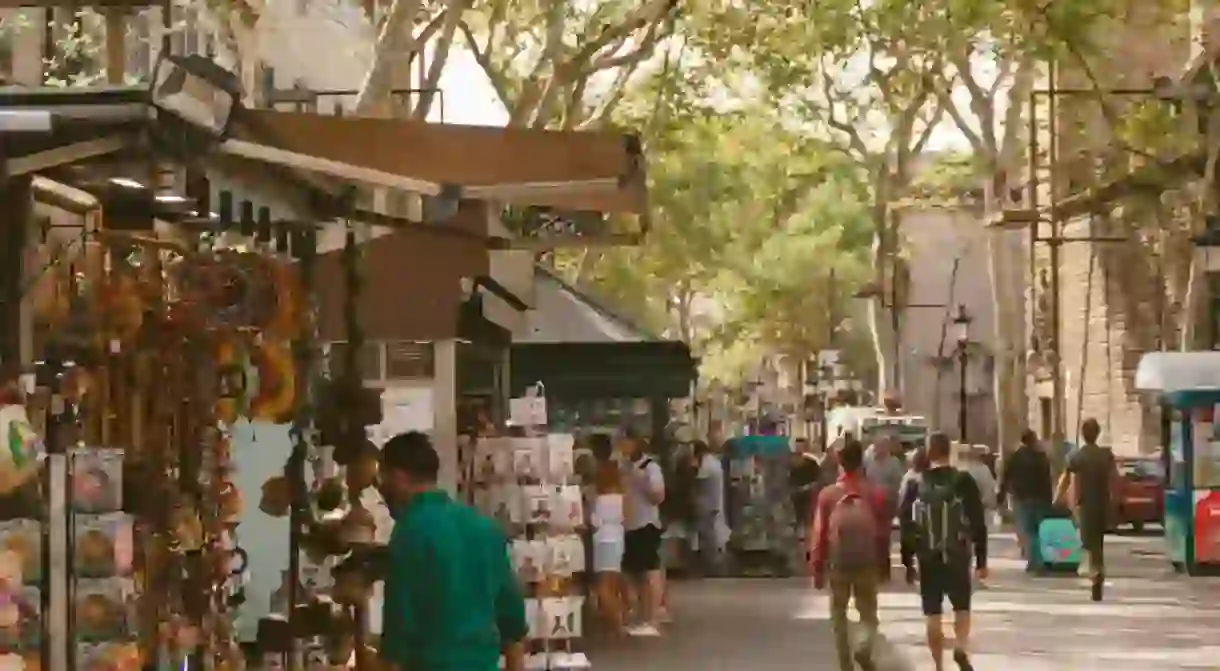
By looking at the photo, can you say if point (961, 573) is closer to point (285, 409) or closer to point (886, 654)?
point (886, 654)

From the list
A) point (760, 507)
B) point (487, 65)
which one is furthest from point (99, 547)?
point (487, 65)

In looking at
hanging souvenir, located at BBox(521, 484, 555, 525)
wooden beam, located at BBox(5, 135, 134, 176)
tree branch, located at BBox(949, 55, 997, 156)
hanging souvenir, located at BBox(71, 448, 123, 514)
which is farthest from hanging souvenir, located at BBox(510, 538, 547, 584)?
tree branch, located at BBox(949, 55, 997, 156)

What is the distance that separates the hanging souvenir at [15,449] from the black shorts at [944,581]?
27.0 ft

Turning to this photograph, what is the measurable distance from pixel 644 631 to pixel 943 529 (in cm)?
674

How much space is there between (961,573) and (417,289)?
4076 millimetres

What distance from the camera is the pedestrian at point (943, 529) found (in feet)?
50.3

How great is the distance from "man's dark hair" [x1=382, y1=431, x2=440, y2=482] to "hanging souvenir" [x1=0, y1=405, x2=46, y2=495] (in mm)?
1252

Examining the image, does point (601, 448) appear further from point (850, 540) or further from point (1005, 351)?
point (1005, 351)

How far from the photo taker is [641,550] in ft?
71.3

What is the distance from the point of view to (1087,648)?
20.4 meters

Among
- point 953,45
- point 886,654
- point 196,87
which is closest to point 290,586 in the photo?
point 196,87

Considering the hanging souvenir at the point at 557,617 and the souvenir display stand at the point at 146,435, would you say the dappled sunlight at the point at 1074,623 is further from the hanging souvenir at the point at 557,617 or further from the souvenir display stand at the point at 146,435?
the souvenir display stand at the point at 146,435

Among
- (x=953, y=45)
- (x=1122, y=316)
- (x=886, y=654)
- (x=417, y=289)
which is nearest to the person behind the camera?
(x=417, y=289)

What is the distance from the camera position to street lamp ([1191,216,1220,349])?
24798 mm
